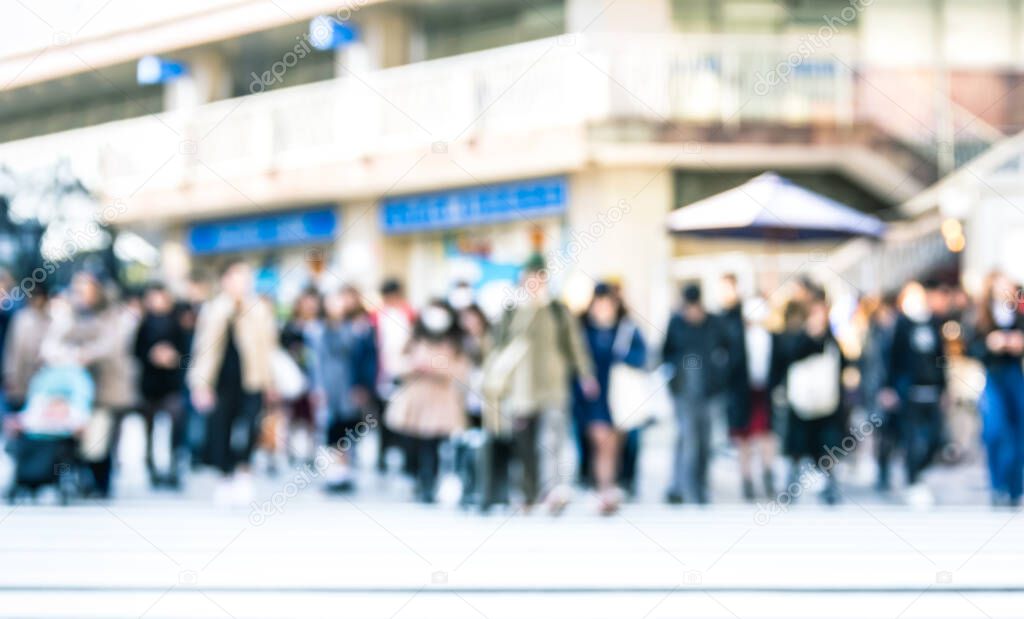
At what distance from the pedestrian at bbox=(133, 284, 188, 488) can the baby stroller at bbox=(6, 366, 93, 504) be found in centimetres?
108

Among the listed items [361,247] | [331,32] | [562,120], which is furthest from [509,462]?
[331,32]

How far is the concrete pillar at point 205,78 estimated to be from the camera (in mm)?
26906

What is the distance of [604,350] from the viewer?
992 centimetres

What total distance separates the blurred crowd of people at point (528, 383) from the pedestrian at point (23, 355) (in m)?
0.01

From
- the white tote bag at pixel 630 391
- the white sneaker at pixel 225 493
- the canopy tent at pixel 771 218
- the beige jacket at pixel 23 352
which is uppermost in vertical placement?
the canopy tent at pixel 771 218

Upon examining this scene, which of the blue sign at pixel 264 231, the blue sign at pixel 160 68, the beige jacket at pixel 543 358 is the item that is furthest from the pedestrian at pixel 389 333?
the blue sign at pixel 160 68

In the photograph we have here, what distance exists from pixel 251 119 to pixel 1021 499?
18183 millimetres

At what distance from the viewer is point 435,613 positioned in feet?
17.5

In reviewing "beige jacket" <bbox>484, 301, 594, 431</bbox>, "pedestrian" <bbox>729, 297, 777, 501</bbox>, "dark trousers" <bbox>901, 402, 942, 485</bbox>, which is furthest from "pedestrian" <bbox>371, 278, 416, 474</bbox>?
"dark trousers" <bbox>901, 402, 942, 485</bbox>

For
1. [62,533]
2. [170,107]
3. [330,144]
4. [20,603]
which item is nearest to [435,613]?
[20,603]

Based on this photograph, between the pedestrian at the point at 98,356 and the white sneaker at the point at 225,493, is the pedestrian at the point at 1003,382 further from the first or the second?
the pedestrian at the point at 98,356

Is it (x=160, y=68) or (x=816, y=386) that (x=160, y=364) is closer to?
(x=816, y=386)

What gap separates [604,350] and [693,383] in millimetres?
726

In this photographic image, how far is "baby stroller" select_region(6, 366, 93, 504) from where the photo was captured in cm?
954
